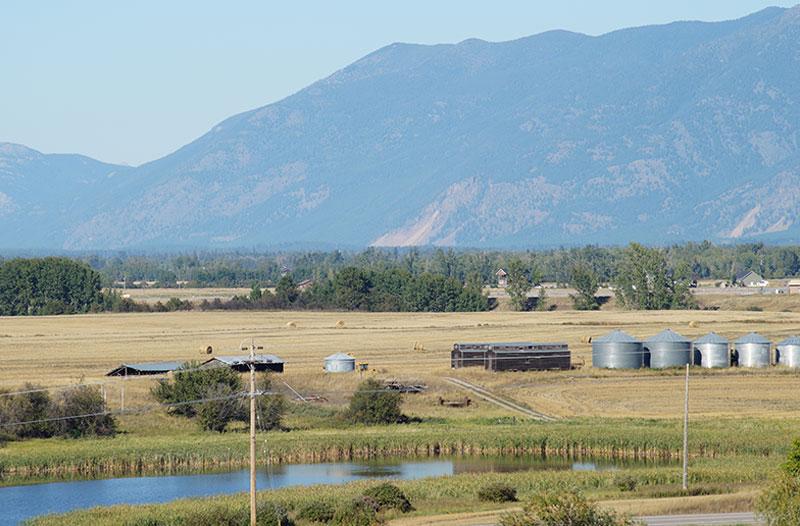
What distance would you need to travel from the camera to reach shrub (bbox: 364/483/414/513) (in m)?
56.3

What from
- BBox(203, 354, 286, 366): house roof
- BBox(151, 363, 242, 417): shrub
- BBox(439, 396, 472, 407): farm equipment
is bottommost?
BBox(439, 396, 472, 407): farm equipment

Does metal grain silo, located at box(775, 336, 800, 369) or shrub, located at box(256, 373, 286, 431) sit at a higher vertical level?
metal grain silo, located at box(775, 336, 800, 369)

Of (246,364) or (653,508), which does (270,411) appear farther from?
(653,508)

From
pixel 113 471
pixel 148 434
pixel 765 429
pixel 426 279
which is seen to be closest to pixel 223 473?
pixel 113 471

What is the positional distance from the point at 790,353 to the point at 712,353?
4.96 meters

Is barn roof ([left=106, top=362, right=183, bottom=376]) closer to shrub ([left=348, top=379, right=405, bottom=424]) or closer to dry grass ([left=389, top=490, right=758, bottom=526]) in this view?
shrub ([left=348, top=379, right=405, bottom=424])

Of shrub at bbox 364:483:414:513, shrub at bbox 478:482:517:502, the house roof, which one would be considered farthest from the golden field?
shrub at bbox 364:483:414:513

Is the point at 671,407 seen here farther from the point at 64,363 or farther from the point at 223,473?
the point at 64,363

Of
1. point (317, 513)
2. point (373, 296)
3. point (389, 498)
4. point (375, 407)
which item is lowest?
point (317, 513)

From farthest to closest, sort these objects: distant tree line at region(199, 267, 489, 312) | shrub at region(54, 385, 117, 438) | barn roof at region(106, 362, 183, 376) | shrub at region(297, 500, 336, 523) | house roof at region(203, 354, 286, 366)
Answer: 1. distant tree line at region(199, 267, 489, 312)
2. barn roof at region(106, 362, 183, 376)
3. house roof at region(203, 354, 286, 366)
4. shrub at region(54, 385, 117, 438)
5. shrub at region(297, 500, 336, 523)

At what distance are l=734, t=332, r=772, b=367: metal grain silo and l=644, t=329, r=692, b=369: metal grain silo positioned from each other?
3420mm

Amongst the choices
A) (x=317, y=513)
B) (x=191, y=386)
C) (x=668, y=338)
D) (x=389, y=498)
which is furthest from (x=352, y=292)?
(x=317, y=513)

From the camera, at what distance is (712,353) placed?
10350cm

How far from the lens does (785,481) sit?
4628 cm
